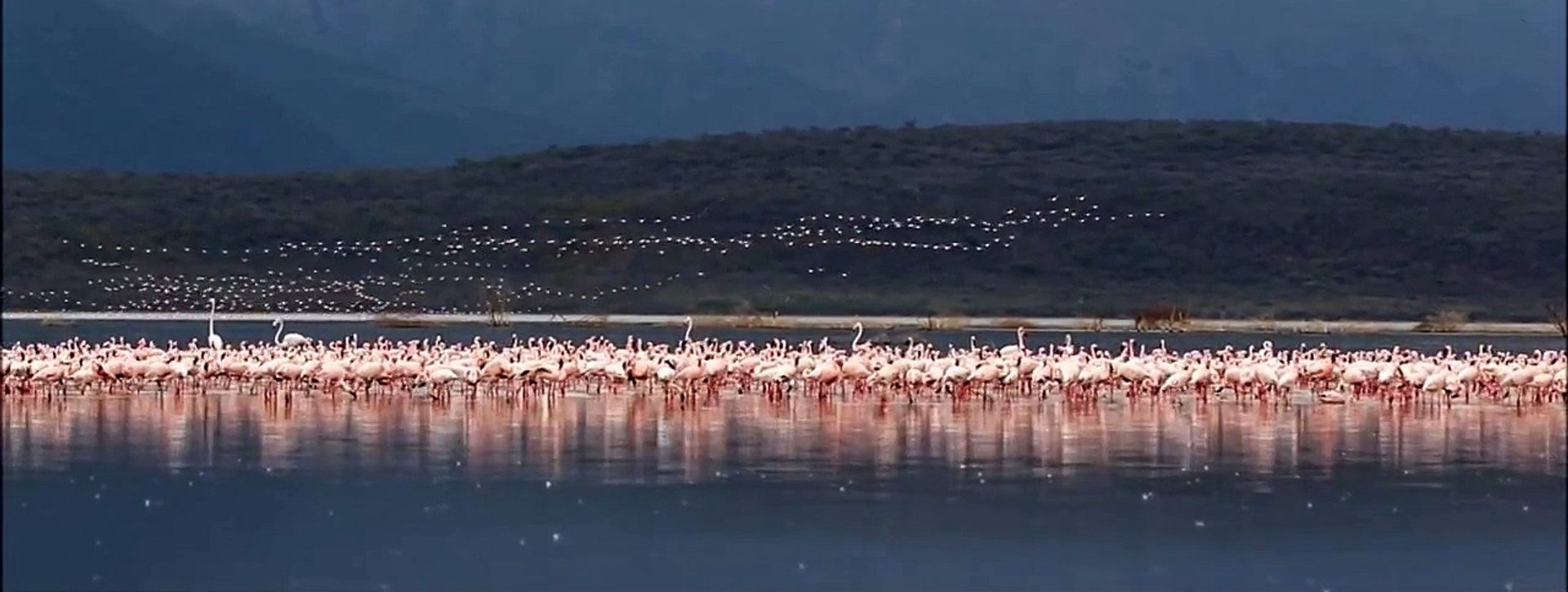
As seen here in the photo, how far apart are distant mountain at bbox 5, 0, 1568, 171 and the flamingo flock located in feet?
315

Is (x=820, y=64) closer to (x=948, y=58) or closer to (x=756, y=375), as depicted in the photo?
(x=948, y=58)

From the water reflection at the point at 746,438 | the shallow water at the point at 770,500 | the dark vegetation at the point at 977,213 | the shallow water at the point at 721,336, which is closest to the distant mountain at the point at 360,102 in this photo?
the dark vegetation at the point at 977,213

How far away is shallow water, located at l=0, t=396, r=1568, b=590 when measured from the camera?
15570 mm

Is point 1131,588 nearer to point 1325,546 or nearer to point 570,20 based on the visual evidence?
point 1325,546

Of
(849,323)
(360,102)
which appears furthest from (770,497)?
(360,102)

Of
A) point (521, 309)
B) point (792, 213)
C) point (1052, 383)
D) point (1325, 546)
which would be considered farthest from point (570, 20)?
point (1325, 546)

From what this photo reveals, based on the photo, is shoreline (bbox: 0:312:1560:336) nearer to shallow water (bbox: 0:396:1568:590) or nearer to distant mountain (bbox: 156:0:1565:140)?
shallow water (bbox: 0:396:1568:590)

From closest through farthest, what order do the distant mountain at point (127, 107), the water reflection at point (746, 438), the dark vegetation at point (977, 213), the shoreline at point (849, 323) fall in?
1. the water reflection at point (746, 438)
2. the shoreline at point (849, 323)
3. the dark vegetation at point (977, 213)
4. the distant mountain at point (127, 107)

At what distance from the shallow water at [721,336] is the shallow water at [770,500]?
1588 centimetres

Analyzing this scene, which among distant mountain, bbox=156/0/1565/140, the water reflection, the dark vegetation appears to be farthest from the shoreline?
distant mountain, bbox=156/0/1565/140

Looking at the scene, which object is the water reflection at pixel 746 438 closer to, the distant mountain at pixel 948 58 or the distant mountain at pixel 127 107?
the distant mountain at pixel 127 107

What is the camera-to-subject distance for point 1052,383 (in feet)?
93.5

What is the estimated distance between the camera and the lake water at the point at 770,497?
15570 millimetres

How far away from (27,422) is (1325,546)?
11.4m
